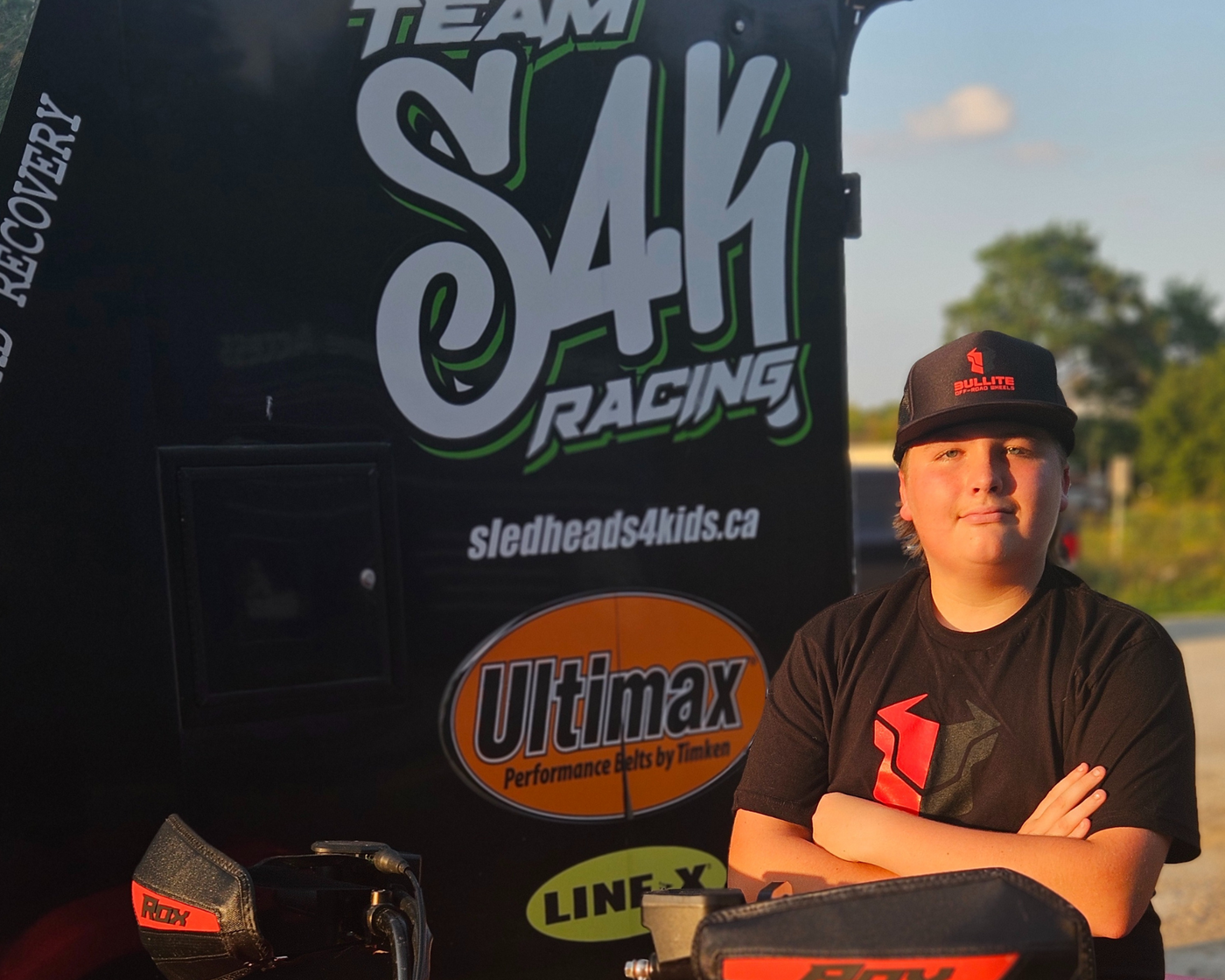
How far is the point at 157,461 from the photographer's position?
229cm

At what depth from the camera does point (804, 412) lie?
117 inches

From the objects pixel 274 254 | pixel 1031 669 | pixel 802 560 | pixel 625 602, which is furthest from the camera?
→ pixel 802 560

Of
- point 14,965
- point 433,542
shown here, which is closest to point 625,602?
point 433,542

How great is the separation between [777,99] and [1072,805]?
70.4 inches

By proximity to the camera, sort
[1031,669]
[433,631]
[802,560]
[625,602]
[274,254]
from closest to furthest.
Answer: [1031,669] → [274,254] → [433,631] → [625,602] → [802,560]

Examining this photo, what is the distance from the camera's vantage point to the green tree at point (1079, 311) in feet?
241

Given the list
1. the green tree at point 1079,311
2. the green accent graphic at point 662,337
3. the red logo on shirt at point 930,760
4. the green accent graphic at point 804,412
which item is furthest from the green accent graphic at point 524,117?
the green tree at point 1079,311

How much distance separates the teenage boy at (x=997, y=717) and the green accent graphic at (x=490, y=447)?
Result: 89 cm

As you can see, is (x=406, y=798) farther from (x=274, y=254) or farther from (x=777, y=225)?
(x=777, y=225)

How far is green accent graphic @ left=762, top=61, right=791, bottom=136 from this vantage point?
9.55 ft

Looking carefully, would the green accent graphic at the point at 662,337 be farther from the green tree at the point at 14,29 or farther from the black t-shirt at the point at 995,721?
the green tree at the point at 14,29

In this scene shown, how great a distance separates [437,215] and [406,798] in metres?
1.20

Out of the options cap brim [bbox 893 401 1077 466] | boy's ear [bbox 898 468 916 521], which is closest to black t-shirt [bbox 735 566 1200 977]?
boy's ear [bbox 898 468 916 521]

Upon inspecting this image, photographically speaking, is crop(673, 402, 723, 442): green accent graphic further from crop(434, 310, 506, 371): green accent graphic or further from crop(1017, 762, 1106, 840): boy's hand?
crop(1017, 762, 1106, 840): boy's hand
